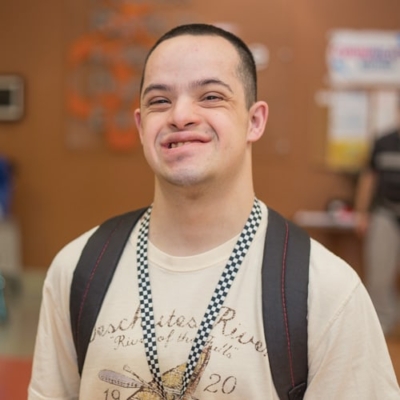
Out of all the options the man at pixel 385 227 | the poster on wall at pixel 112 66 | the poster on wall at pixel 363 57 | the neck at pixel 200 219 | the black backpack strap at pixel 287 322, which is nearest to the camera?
the black backpack strap at pixel 287 322

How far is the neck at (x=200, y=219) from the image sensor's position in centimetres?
128

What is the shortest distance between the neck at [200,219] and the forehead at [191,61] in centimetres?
22

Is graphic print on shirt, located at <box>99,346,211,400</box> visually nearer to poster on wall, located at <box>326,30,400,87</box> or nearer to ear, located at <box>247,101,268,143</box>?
ear, located at <box>247,101,268,143</box>

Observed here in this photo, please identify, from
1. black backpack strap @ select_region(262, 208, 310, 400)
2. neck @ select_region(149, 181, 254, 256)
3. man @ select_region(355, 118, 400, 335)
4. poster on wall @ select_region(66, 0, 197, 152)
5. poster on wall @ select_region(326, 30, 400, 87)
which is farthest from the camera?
poster on wall @ select_region(66, 0, 197, 152)

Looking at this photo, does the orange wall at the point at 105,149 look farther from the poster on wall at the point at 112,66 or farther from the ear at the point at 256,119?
the ear at the point at 256,119

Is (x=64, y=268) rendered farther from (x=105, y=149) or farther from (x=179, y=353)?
(x=105, y=149)

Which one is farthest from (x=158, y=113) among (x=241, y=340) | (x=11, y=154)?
(x=11, y=154)

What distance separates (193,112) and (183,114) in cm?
2

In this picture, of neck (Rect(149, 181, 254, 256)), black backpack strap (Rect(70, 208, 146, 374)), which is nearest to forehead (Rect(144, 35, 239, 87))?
neck (Rect(149, 181, 254, 256))

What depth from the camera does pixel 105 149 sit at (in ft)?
17.8

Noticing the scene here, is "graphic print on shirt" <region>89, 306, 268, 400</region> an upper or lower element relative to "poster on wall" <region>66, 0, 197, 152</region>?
lower

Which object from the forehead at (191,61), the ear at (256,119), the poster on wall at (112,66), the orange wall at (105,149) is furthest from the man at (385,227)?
the forehead at (191,61)

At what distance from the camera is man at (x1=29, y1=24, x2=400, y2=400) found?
1193 millimetres

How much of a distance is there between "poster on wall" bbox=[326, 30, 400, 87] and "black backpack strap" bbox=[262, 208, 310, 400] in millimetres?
4159
